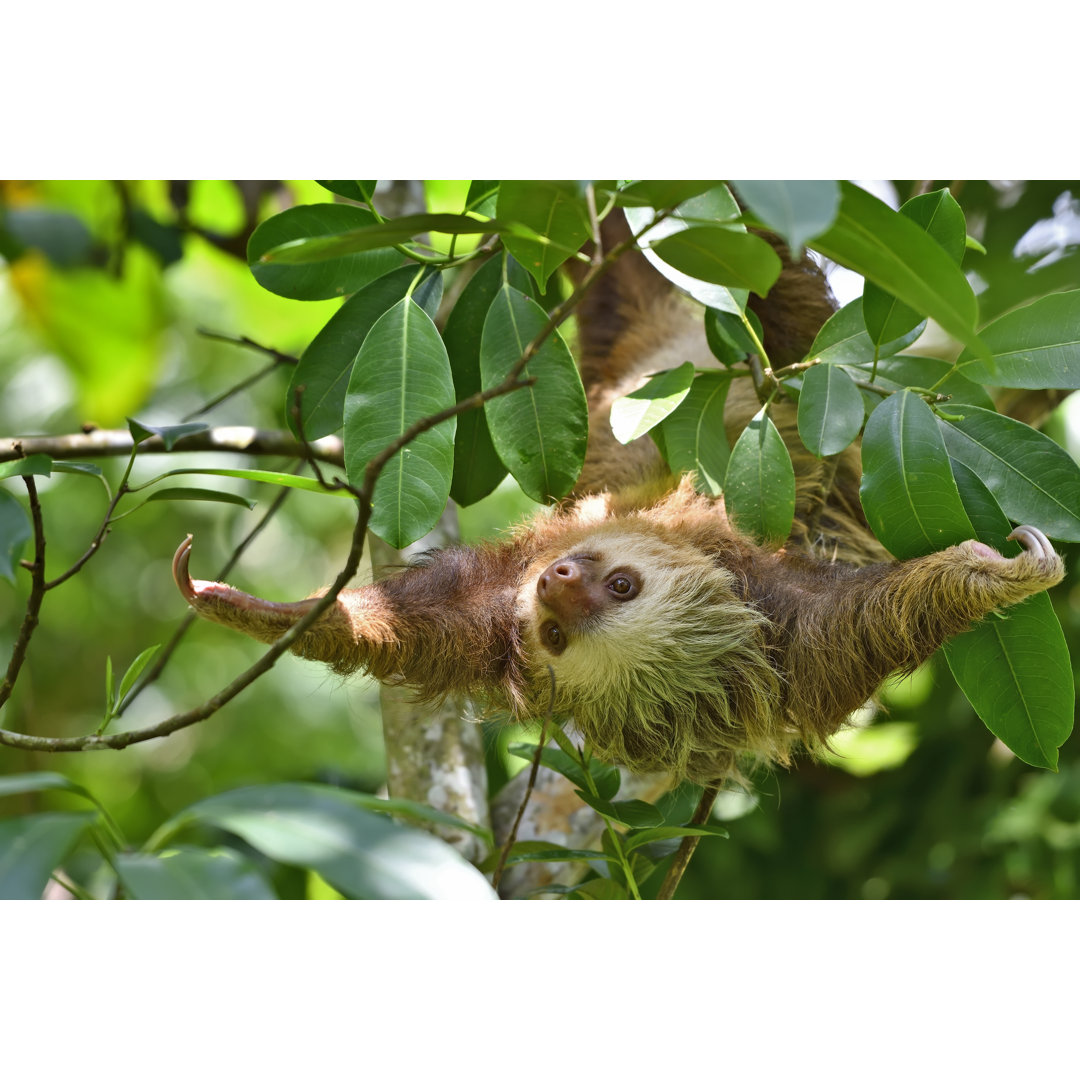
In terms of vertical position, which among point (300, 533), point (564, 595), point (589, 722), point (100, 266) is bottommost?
point (300, 533)

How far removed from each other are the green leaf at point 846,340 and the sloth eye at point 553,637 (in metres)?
0.76

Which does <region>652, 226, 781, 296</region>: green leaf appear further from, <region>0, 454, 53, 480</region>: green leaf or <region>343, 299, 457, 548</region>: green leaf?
<region>0, 454, 53, 480</region>: green leaf

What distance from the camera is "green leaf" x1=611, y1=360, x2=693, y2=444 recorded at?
1.68 meters

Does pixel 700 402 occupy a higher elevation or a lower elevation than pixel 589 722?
higher

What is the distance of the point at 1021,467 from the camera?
64.6 inches

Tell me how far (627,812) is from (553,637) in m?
0.41

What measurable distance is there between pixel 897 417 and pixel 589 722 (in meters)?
0.95

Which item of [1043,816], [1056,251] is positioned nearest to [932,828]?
[1043,816]

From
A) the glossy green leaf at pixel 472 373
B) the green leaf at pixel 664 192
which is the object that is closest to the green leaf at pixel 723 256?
the green leaf at pixel 664 192

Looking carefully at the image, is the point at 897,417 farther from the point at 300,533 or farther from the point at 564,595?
the point at 300,533

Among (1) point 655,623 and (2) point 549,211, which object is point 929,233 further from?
(1) point 655,623

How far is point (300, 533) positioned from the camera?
5.88 m

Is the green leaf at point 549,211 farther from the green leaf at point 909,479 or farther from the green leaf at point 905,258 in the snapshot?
the green leaf at point 909,479

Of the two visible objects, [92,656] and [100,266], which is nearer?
[100,266]
